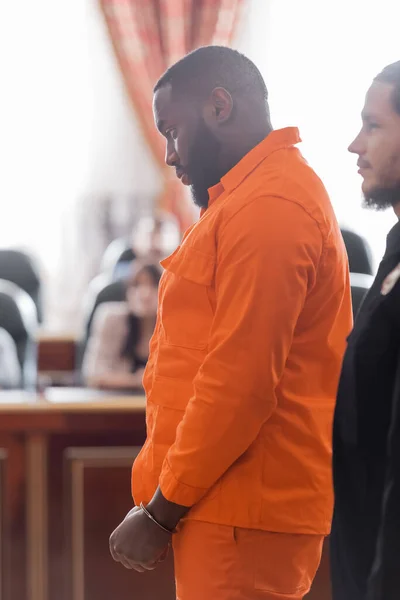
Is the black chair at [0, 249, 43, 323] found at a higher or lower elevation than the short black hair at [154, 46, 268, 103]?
lower

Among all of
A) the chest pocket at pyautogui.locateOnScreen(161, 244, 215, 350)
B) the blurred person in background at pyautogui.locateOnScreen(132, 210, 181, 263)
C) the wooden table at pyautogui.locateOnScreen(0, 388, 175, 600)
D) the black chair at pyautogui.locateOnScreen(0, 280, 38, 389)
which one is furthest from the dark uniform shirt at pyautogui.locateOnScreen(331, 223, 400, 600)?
the blurred person in background at pyautogui.locateOnScreen(132, 210, 181, 263)

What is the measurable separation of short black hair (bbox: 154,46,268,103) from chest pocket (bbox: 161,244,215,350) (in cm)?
23

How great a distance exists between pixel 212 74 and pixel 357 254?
2.49 metres

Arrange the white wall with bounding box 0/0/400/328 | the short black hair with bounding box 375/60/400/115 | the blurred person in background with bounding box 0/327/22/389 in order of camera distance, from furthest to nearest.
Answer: the white wall with bounding box 0/0/400/328
the blurred person in background with bounding box 0/327/22/389
the short black hair with bounding box 375/60/400/115

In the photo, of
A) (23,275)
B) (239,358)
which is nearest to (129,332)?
(23,275)

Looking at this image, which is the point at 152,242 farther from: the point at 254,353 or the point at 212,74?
the point at 254,353

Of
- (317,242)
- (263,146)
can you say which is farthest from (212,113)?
(317,242)

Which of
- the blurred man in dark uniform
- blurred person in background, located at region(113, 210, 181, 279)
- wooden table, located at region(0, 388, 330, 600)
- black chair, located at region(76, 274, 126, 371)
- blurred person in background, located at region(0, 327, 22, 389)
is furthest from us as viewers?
blurred person in background, located at region(113, 210, 181, 279)

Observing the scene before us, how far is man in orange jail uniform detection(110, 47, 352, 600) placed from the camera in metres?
1.11

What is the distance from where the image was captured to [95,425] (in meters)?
2.29

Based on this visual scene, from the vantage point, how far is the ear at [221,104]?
121 cm

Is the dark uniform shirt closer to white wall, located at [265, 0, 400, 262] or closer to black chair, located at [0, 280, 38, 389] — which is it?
black chair, located at [0, 280, 38, 389]

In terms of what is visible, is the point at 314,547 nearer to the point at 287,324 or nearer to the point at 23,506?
the point at 287,324

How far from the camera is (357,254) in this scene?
363 centimetres
